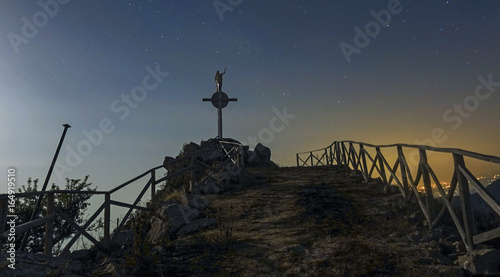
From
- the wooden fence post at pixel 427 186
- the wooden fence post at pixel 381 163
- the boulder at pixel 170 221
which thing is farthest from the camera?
the wooden fence post at pixel 381 163

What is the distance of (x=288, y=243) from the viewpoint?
6.05m

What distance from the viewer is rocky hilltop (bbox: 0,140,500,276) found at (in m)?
4.61

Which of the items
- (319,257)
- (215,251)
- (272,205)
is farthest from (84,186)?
(319,257)

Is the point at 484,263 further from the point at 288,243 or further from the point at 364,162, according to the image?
the point at 364,162

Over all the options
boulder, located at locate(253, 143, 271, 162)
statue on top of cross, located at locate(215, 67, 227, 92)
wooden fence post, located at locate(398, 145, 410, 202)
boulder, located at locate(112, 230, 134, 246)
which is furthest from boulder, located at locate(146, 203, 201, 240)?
statue on top of cross, located at locate(215, 67, 227, 92)

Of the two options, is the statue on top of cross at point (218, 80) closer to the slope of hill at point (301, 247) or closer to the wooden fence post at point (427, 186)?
the slope of hill at point (301, 247)

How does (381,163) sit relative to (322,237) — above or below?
above

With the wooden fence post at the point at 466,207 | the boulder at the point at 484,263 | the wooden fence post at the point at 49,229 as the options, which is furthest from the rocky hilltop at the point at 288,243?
the wooden fence post at the point at 49,229

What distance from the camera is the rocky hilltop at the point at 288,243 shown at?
181 inches

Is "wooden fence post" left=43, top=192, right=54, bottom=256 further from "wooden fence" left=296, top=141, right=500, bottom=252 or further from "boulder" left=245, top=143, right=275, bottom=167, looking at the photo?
"boulder" left=245, top=143, right=275, bottom=167

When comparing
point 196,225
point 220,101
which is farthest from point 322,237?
point 220,101

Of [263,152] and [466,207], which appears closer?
[466,207]

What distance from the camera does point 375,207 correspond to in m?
8.01

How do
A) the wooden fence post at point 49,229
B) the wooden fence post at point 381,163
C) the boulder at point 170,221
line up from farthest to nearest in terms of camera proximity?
the wooden fence post at point 381,163, the boulder at point 170,221, the wooden fence post at point 49,229
